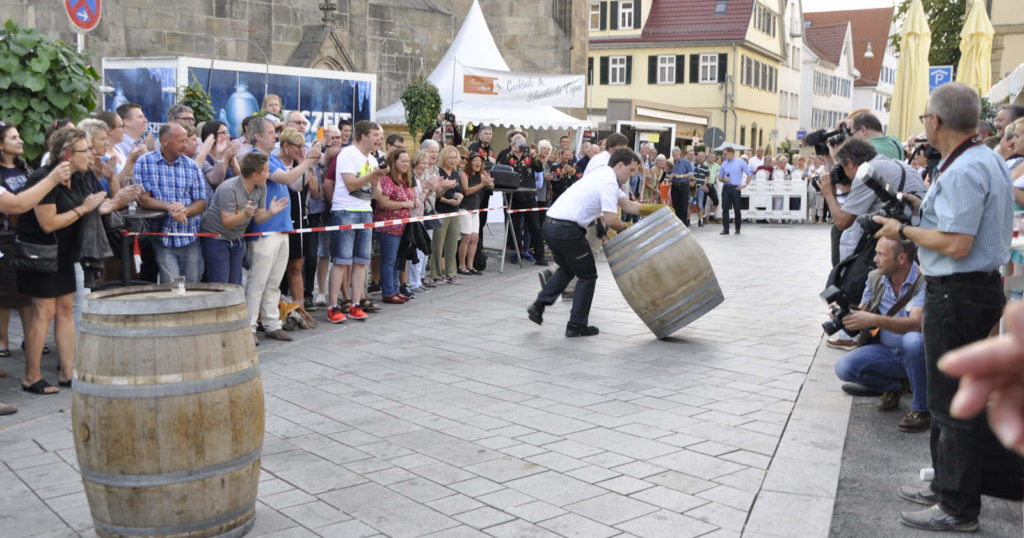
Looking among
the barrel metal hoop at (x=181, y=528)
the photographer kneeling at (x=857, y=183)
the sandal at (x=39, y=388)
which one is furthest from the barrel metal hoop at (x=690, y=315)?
the barrel metal hoop at (x=181, y=528)

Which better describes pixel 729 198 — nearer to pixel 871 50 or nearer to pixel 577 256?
pixel 577 256

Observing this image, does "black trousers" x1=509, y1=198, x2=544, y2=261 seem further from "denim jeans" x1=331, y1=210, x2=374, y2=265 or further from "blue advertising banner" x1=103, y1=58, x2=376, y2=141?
"denim jeans" x1=331, y1=210, x2=374, y2=265

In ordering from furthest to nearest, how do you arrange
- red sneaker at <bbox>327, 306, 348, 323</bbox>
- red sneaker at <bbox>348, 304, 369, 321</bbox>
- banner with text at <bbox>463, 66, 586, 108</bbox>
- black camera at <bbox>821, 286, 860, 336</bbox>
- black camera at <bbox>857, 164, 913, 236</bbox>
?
1. banner with text at <bbox>463, 66, 586, 108</bbox>
2. red sneaker at <bbox>348, 304, 369, 321</bbox>
3. red sneaker at <bbox>327, 306, 348, 323</bbox>
4. black camera at <bbox>821, 286, 860, 336</bbox>
5. black camera at <bbox>857, 164, 913, 236</bbox>

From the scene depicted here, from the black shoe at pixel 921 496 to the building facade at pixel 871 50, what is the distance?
86.7 m

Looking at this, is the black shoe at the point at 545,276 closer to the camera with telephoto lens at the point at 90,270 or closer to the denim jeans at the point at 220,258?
the denim jeans at the point at 220,258

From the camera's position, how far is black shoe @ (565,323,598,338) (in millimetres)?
8766

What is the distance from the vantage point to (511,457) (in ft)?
16.8

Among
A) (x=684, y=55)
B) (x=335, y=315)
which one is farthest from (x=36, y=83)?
(x=684, y=55)

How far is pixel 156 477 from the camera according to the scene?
375 cm

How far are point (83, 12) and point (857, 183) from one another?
7.28 metres

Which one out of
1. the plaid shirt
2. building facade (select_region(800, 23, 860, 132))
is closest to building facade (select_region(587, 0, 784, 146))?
building facade (select_region(800, 23, 860, 132))

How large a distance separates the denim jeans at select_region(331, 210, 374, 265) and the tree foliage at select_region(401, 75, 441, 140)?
8.09 metres

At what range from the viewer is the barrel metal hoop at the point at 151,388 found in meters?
3.70

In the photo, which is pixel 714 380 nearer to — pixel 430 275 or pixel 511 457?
pixel 511 457
